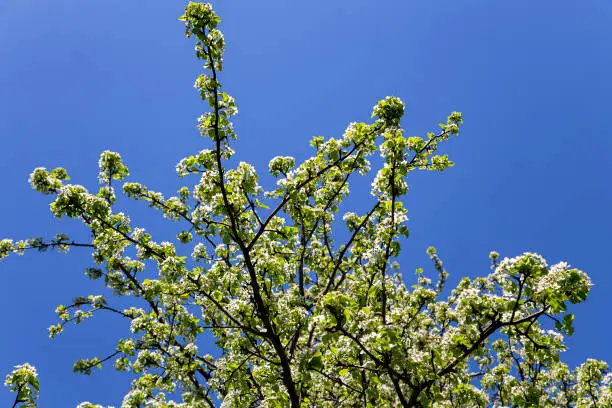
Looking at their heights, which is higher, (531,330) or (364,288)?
(364,288)

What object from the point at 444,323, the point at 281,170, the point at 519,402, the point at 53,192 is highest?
the point at 281,170

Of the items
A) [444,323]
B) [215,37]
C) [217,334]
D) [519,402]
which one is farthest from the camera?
[217,334]

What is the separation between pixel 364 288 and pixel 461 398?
3.29 metres

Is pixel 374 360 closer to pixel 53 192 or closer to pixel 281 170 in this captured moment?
pixel 281 170

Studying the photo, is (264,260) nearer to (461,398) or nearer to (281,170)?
(281,170)

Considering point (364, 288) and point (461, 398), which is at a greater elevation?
point (364, 288)

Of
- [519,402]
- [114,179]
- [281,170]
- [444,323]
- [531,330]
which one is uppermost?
[281,170]

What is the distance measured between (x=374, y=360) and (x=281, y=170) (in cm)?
594

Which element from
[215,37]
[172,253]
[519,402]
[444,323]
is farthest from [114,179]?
[519,402]

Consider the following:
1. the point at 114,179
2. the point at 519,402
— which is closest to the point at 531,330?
the point at 519,402

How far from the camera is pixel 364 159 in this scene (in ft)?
35.3

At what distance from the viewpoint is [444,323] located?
11625 millimetres

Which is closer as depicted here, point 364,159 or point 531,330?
point 531,330

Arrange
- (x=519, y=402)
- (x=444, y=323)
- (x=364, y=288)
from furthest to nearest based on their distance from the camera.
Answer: (x=444, y=323), (x=364, y=288), (x=519, y=402)
